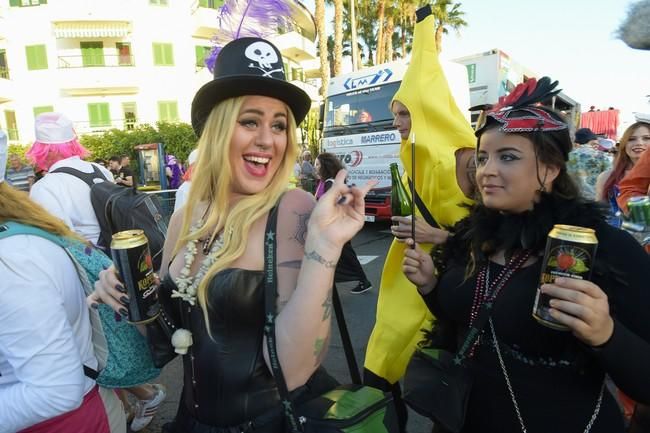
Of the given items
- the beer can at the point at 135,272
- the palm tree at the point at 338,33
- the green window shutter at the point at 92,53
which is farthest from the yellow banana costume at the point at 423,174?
the green window shutter at the point at 92,53

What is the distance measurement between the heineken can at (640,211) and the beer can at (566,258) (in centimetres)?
123

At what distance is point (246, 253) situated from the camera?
1.27 metres

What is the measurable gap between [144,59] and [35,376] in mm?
27000

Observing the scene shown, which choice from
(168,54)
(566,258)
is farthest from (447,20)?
(566,258)

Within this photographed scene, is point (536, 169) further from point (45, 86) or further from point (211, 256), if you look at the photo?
point (45, 86)

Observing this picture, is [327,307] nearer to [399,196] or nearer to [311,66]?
[399,196]

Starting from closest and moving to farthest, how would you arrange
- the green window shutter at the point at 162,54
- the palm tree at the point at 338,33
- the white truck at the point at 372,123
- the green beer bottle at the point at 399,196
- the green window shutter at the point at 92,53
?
the green beer bottle at the point at 399,196 → the white truck at the point at 372,123 → the palm tree at the point at 338,33 → the green window shutter at the point at 92,53 → the green window shutter at the point at 162,54

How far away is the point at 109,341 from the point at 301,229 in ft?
3.06

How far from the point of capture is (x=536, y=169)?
1.46 metres

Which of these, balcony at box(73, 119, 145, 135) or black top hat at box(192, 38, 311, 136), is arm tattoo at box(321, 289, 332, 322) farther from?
balcony at box(73, 119, 145, 135)

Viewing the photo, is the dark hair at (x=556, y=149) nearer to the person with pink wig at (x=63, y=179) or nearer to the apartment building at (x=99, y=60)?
the person with pink wig at (x=63, y=179)

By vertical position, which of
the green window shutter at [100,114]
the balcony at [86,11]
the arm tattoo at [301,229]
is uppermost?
the balcony at [86,11]

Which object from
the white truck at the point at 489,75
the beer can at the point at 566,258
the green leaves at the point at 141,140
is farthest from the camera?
the green leaves at the point at 141,140

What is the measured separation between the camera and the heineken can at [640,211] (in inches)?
75.0
